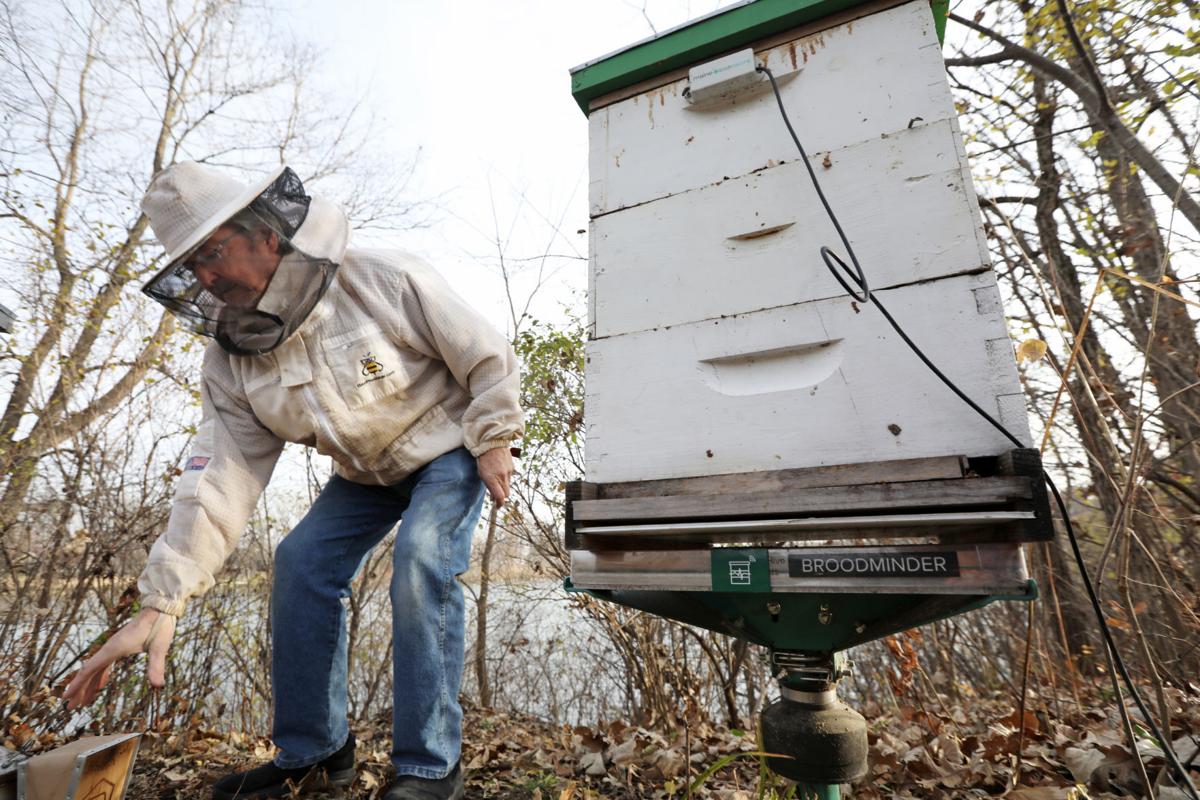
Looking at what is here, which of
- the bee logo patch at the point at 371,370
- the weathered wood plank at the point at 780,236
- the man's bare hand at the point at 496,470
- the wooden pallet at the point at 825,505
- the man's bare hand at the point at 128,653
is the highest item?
the weathered wood plank at the point at 780,236

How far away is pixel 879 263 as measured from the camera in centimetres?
141

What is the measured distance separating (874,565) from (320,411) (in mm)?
1563

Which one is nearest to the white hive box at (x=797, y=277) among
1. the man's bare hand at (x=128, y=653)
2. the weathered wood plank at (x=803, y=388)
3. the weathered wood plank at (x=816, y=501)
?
the weathered wood plank at (x=803, y=388)

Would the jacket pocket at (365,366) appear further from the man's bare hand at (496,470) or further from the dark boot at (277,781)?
the dark boot at (277,781)

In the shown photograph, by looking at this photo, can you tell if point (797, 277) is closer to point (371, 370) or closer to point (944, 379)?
point (944, 379)

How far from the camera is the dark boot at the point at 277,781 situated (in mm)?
1796

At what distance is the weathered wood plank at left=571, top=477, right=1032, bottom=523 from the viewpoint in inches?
44.1

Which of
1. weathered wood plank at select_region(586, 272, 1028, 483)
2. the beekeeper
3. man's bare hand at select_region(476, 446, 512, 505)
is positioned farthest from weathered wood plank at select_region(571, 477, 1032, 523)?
the beekeeper

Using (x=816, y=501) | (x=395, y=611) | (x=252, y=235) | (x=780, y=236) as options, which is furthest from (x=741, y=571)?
(x=252, y=235)

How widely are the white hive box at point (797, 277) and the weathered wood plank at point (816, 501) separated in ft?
0.37

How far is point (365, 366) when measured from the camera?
1.92m

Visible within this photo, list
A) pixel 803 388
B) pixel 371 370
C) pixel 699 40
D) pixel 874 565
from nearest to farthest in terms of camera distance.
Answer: pixel 874 565 < pixel 803 388 < pixel 699 40 < pixel 371 370

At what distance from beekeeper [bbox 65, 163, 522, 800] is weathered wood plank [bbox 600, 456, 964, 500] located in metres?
0.52

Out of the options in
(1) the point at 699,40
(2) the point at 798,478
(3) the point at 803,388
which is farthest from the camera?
(1) the point at 699,40
